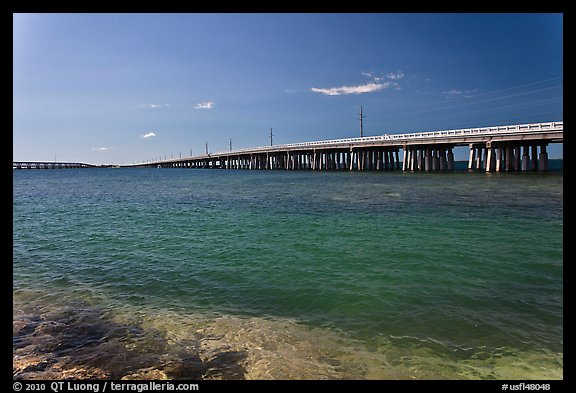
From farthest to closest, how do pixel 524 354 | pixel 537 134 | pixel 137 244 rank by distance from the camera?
1. pixel 537 134
2. pixel 137 244
3. pixel 524 354

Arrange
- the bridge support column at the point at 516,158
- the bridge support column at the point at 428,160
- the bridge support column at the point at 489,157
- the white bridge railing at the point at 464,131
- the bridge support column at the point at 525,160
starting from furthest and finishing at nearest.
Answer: the bridge support column at the point at 428,160 → the bridge support column at the point at 516,158 → the bridge support column at the point at 525,160 → the bridge support column at the point at 489,157 → the white bridge railing at the point at 464,131

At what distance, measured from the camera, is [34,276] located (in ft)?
35.1

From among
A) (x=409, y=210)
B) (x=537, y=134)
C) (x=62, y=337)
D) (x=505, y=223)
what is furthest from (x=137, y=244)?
(x=537, y=134)

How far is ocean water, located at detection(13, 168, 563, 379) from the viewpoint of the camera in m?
5.46

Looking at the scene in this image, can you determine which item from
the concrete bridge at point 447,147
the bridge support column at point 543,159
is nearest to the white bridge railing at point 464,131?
the concrete bridge at point 447,147

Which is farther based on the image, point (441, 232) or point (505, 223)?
point (505, 223)

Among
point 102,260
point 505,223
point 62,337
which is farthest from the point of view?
point 505,223

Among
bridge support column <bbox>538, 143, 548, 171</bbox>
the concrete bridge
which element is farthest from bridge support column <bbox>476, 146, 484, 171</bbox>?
bridge support column <bbox>538, 143, 548, 171</bbox>

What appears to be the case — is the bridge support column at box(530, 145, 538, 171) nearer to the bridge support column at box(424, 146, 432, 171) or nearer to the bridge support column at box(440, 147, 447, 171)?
the bridge support column at box(440, 147, 447, 171)

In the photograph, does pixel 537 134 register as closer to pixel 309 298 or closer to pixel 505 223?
pixel 505 223

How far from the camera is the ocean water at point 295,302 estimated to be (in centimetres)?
546

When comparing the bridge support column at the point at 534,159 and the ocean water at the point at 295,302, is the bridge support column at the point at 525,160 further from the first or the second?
the ocean water at the point at 295,302
